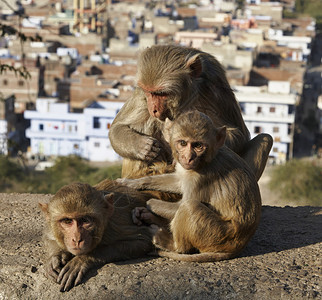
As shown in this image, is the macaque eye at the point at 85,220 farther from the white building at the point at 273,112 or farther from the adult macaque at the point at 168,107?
the white building at the point at 273,112

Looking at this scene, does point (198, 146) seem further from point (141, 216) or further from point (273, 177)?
point (273, 177)

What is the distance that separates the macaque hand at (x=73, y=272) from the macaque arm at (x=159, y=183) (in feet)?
1.60

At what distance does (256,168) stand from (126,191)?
801mm

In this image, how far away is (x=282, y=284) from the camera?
3.25 meters

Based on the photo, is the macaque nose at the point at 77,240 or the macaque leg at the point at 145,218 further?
the macaque leg at the point at 145,218

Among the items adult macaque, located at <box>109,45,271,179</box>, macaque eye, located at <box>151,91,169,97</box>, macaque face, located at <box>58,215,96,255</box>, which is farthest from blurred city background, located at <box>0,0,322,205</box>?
macaque face, located at <box>58,215,96,255</box>

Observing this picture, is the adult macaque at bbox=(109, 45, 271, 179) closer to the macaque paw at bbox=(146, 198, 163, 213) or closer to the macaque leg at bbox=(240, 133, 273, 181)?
the macaque leg at bbox=(240, 133, 273, 181)

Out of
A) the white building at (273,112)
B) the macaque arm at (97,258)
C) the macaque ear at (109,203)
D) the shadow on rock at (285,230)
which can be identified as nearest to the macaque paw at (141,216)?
the macaque arm at (97,258)

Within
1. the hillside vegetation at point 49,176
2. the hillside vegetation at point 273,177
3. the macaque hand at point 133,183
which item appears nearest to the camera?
the macaque hand at point 133,183

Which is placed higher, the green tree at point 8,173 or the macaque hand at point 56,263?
the macaque hand at point 56,263

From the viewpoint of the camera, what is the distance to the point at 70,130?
30.1 m

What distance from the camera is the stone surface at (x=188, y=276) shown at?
317 centimetres

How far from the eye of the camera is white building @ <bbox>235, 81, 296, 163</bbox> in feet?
99.1

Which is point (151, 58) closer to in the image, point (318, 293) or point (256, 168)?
point (256, 168)
